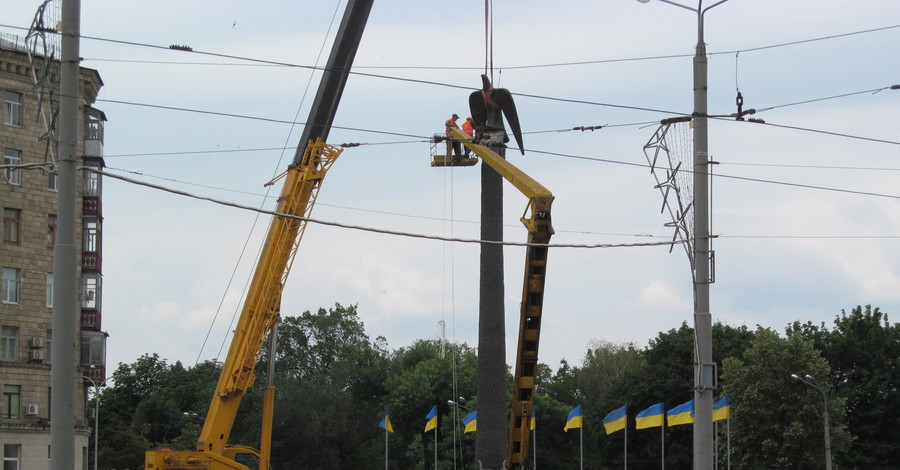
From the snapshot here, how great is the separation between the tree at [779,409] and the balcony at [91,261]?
29574 millimetres

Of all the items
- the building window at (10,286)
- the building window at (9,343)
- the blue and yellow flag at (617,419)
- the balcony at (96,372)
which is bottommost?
the blue and yellow flag at (617,419)

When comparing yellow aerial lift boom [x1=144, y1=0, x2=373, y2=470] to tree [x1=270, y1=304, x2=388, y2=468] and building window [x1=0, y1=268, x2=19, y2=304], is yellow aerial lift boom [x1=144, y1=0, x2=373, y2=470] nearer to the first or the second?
building window [x1=0, y1=268, x2=19, y2=304]

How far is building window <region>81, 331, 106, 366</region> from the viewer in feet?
157

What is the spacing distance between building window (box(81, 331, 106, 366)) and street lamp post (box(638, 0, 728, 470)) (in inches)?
1382

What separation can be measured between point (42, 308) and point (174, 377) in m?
55.4

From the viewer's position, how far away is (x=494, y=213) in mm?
30812

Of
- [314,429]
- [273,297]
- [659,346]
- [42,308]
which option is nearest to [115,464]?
[314,429]

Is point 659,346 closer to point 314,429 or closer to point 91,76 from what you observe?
point 314,429

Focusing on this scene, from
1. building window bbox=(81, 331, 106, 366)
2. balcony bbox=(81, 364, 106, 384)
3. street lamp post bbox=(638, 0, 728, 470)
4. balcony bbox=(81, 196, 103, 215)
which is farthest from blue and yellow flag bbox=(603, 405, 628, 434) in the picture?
street lamp post bbox=(638, 0, 728, 470)

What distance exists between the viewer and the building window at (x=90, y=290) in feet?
159

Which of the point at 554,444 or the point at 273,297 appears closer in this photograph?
the point at 273,297

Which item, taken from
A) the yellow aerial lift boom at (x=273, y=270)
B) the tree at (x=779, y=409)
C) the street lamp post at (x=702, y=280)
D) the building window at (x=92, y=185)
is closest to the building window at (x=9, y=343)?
the building window at (x=92, y=185)

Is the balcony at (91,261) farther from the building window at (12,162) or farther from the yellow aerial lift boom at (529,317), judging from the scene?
the yellow aerial lift boom at (529,317)

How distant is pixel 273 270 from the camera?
31.3m
